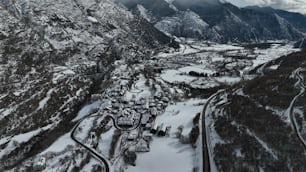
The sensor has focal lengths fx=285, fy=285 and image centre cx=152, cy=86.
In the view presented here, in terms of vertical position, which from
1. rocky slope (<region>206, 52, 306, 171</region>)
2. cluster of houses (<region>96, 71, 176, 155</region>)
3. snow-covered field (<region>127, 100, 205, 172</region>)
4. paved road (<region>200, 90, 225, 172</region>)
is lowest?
cluster of houses (<region>96, 71, 176, 155</region>)

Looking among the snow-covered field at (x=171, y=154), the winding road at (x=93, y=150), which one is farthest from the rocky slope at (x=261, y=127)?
the winding road at (x=93, y=150)

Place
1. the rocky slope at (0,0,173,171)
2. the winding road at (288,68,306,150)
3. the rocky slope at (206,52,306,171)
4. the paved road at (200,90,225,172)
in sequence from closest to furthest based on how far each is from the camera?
1. the rocky slope at (206,52,306,171)
2. the paved road at (200,90,225,172)
3. the winding road at (288,68,306,150)
4. the rocky slope at (0,0,173,171)

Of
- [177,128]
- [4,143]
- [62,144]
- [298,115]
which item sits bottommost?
[4,143]

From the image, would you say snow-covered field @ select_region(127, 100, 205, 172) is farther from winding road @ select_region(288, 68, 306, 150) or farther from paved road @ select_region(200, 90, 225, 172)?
winding road @ select_region(288, 68, 306, 150)

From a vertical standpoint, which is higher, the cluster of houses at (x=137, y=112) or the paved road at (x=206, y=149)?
the paved road at (x=206, y=149)

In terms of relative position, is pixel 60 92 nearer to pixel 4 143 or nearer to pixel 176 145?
pixel 4 143

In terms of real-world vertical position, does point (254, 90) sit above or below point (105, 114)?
above

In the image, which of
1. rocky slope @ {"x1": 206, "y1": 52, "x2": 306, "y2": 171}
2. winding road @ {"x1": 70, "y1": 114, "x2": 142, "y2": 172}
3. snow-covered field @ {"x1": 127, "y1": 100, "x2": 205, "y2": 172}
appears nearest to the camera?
rocky slope @ {"x1": 206, "y1": 52, "x2": 306, "y2": 171}

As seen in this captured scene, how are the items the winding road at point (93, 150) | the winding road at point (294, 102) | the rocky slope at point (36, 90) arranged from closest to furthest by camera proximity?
the winding road at point (294, 102) → the winding road at point (93, 150) → the rocky slope at point (36, 90)

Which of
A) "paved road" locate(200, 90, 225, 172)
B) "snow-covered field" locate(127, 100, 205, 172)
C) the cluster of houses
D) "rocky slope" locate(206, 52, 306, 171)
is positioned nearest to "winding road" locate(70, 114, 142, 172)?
the cluster of houses

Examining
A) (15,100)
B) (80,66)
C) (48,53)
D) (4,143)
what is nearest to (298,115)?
(4,143)

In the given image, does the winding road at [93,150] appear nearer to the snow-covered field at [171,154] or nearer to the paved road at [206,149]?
the snow-covered field at [171,154]
